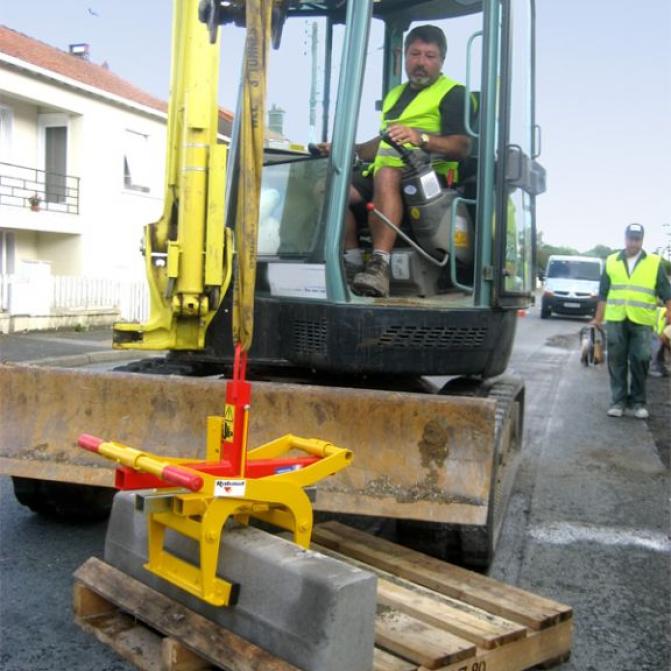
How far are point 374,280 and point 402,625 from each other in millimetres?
1934

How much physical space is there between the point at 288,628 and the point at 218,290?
223 centimetres

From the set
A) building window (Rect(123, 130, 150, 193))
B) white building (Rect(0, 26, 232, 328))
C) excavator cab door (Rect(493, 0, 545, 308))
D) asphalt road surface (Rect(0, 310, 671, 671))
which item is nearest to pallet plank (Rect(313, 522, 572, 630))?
asphalt road surface (Rect(0, 310, 671, 671))

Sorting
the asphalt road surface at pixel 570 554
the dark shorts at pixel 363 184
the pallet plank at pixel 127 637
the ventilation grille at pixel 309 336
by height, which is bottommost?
the asphalt road surface at pixel 570 554

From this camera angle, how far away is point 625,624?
3719 millimetres

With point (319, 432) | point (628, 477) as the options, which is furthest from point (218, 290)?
point (628, 477)

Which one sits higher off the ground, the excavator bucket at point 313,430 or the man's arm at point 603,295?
the man's arm at point 603,295

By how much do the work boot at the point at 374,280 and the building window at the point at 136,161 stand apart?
62.4 ft

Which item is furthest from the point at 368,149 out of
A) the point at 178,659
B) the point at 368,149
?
the point at 178,659

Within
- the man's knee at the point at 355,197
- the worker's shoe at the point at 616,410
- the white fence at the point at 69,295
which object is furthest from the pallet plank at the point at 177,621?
the white fence at the point at 69,295

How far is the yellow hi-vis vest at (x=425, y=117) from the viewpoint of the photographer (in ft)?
15.2

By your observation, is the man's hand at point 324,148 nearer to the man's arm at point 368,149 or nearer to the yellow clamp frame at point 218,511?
the man's arm at point 368,149

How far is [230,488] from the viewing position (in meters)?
2.76

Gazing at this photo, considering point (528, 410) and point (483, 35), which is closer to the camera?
point (483, 35)

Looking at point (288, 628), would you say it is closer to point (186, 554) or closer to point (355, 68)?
point (186, 554)
